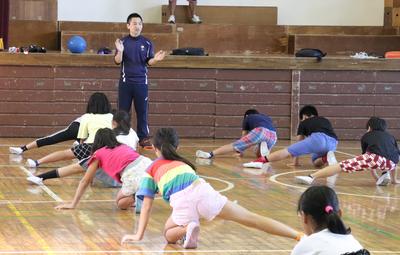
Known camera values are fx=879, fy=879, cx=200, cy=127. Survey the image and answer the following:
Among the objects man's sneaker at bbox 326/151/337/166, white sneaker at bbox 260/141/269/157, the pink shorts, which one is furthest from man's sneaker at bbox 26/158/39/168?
the pink shorts

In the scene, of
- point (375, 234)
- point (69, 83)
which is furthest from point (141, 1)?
point (375, 234)

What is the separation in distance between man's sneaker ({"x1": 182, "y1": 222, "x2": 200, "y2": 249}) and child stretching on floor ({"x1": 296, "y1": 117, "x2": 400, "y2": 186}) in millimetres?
3456

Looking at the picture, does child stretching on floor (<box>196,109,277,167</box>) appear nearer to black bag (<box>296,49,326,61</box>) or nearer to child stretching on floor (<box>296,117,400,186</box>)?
child stretching on floor (<box>296,117,400,186</box>)

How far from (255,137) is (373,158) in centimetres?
246

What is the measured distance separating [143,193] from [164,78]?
7.96m

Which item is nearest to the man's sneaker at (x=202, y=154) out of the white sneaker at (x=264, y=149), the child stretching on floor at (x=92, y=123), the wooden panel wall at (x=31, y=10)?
the white sneaker at (x=264, y=149)

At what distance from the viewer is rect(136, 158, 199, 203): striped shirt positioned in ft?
20.1

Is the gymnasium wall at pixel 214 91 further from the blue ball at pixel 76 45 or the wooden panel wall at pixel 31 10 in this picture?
the wooden panel wall at pixel 31 10

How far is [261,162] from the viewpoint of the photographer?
10852mm

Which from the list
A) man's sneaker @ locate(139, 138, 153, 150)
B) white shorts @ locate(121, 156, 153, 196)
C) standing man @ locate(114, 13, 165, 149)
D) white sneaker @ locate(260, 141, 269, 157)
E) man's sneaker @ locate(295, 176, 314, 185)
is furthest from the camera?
man's sneaker @ locate(139, 138, 153, 150)

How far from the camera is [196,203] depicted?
6062mm

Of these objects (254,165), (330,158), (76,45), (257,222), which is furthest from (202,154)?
(257,222)

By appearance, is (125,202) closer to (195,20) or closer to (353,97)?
(353,97)

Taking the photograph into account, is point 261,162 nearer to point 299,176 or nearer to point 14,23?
point 299,176
